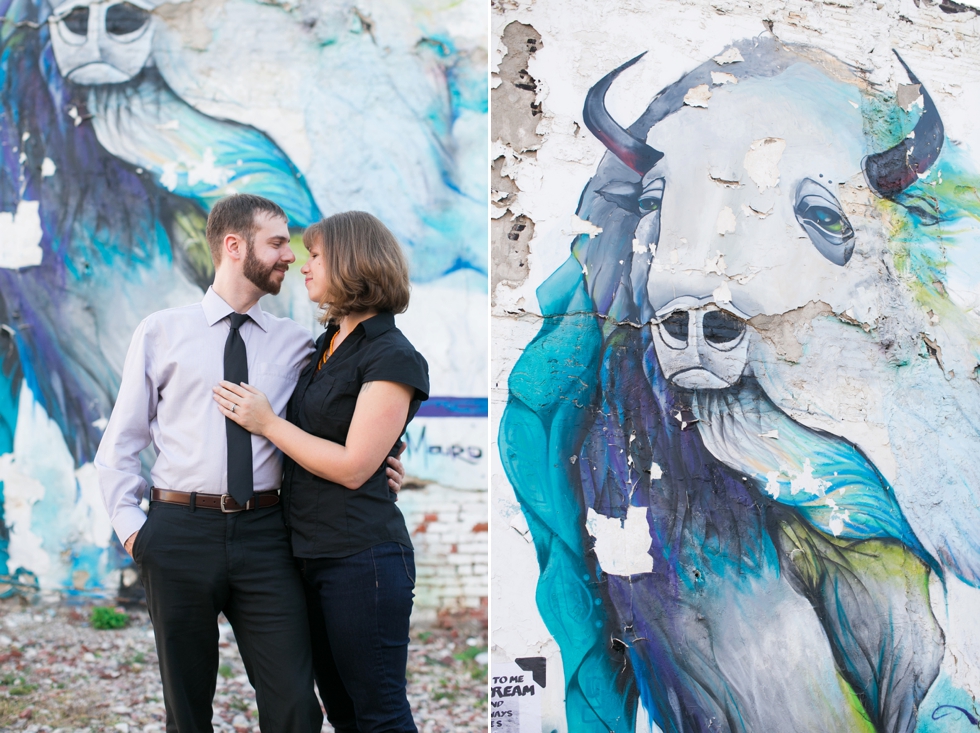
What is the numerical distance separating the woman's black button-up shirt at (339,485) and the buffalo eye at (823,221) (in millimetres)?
1748

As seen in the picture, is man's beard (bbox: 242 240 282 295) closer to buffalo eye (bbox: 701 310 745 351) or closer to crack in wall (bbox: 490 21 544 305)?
crack in wall (bbox: 490 21 544 305)

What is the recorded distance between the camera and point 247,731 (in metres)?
3.48

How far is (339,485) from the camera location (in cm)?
210

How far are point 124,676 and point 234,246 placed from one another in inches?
105

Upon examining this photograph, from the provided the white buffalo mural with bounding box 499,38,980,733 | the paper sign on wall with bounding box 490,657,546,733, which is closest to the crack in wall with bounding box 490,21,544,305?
the white buffalo mural with bounding box 499,38,980,733

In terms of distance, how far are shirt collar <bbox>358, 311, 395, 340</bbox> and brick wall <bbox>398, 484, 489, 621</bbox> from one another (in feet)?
7.62

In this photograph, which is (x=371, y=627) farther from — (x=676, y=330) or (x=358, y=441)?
(x=676, y=330)

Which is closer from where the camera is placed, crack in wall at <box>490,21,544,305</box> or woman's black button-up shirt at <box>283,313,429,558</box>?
woman's black button-up shirt at <box>283,313,429,558</box>

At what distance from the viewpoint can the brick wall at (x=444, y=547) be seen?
14.3 feet

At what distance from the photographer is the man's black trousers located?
2107 mm

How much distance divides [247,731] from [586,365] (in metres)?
2.43

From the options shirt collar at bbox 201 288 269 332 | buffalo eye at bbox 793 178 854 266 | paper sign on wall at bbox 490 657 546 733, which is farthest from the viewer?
buffalo eye at bbox 793 178 854 266

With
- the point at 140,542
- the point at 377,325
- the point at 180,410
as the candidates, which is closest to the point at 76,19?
the point at 180,410

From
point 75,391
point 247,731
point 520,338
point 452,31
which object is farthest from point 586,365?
point 75,391
